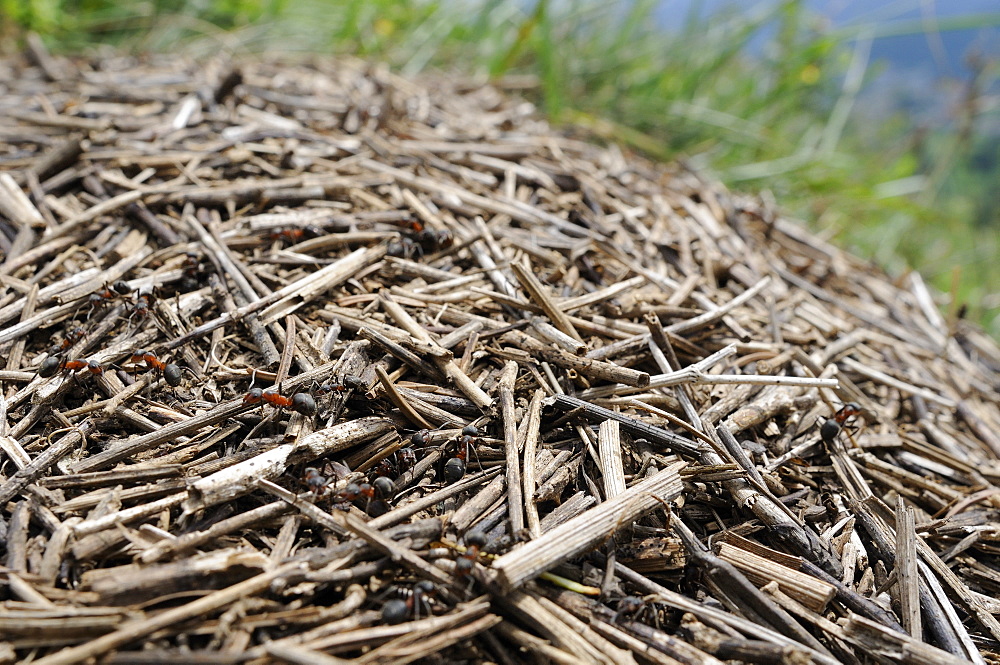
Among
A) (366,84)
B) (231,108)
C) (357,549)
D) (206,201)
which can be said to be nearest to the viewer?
(357,549)

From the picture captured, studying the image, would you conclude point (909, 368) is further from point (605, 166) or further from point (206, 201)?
point (206, 201)

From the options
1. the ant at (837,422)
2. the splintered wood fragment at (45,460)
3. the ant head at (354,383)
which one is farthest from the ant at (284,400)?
the ant at (837,422)

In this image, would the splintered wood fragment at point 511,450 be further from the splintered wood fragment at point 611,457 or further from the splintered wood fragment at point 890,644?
the splintered wood fragment at point 890,644

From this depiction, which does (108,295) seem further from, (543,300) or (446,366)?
(543,300)

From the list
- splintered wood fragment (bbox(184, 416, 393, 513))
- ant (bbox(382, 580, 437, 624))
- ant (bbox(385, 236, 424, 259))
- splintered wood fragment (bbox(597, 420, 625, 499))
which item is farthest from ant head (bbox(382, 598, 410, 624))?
ant (bbox(385, 236, 424, 259))

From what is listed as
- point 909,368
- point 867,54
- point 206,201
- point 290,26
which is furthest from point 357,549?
point 867,54

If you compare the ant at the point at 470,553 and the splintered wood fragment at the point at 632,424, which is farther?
the splintered wood fragment at the point at 632,424
